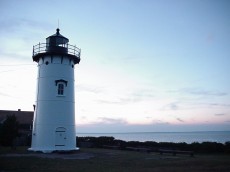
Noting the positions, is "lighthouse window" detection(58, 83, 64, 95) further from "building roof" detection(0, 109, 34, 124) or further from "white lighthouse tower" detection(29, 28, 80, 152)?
"building roof" detection(0, 109, 34, 124)

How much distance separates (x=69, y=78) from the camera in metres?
26.6

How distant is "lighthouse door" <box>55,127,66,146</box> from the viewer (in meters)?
25.1

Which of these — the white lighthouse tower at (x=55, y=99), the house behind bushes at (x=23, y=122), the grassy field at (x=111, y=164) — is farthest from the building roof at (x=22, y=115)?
the grassy field at (x=111, y=164)

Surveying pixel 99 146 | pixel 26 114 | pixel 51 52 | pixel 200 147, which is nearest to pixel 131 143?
pixel 99 146

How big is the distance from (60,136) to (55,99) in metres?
3.33

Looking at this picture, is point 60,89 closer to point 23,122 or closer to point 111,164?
point 111,164

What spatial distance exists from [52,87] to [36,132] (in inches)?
170

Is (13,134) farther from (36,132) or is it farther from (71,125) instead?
(71,125)

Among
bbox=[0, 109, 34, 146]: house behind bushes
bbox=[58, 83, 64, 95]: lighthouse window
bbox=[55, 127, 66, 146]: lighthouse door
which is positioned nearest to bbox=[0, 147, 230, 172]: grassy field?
bbox=[55, 127, 66, 146]: lighthouse door

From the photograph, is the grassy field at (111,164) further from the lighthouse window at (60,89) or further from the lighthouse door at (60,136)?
the lighthouse window at (60,89)

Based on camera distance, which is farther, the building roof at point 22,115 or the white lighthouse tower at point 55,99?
the building roof at point 22,115

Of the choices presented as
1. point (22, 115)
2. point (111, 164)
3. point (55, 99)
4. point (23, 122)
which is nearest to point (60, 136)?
point (55, 99)

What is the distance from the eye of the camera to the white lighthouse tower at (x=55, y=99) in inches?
992

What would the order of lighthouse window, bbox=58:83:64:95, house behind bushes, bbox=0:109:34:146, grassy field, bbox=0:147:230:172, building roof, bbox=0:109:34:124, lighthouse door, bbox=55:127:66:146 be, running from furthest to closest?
building roof, bbox=0:109:34:124 → house behind bushes, bbox=0:109:34:146 → lighthouse window, bbox=58:83:64:95 → lighthouse door, bbox=55:127:66:146 → grassy field, bbox=0:147:230:172
